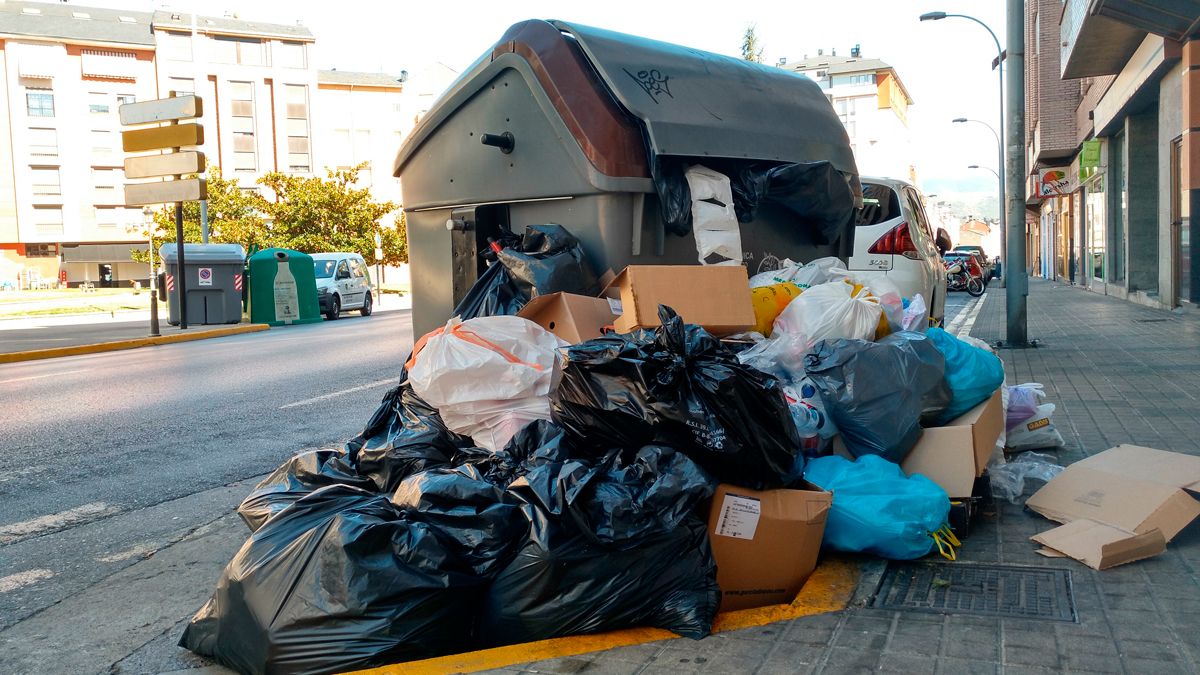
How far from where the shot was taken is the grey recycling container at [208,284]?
19484mm

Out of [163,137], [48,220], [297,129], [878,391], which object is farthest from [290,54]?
[878,391]

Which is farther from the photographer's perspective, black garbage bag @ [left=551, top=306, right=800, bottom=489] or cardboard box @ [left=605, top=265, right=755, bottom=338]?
cardboard box @ [left=605, top=265, right=755, bottom=338]

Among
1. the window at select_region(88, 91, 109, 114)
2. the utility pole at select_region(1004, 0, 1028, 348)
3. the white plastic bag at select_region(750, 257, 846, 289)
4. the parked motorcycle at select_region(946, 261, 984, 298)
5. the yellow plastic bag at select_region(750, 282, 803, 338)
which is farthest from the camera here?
the window at select_region(88, 91, 109, 114)

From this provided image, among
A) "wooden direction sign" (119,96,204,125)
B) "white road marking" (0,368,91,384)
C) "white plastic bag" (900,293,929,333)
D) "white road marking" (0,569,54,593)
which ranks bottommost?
"white road marking" (0,569,54,593)

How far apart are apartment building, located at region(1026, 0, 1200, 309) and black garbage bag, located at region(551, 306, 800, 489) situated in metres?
13.0

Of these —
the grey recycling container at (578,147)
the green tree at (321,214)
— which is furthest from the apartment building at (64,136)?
the grey recycling container at (578,147)

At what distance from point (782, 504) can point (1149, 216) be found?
18746mm

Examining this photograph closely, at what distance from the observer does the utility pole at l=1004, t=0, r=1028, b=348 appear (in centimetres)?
1084

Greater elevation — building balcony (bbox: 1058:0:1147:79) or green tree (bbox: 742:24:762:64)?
green tree (bbox: 742:24:762:64)

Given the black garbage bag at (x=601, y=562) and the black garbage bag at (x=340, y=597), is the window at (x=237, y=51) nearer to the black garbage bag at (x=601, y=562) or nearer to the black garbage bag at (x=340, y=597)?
the black garbage bag at (x=340, y=597)

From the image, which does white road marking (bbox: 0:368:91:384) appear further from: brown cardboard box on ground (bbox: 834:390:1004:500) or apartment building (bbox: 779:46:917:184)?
apartment building (bbox: 779:46:917:184)

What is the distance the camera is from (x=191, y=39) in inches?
2366

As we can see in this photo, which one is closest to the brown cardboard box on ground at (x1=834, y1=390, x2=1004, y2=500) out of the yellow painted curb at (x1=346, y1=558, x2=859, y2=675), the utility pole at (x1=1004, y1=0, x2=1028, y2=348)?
the yellow painted curb at (x1=346, y1=558, x2=859, y2=675)

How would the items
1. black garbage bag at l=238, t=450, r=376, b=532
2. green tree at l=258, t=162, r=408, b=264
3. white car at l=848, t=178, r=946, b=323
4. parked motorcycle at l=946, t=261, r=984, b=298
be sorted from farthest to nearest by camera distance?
green tree at l=258, t=162, r=408, b=264 < parked motorcycle at l=946, t=261, r=984, b=298 < white car at l=848, t=178, r=946, b=323 < black garbage bag at l=238, t=450, r=376, b=532
